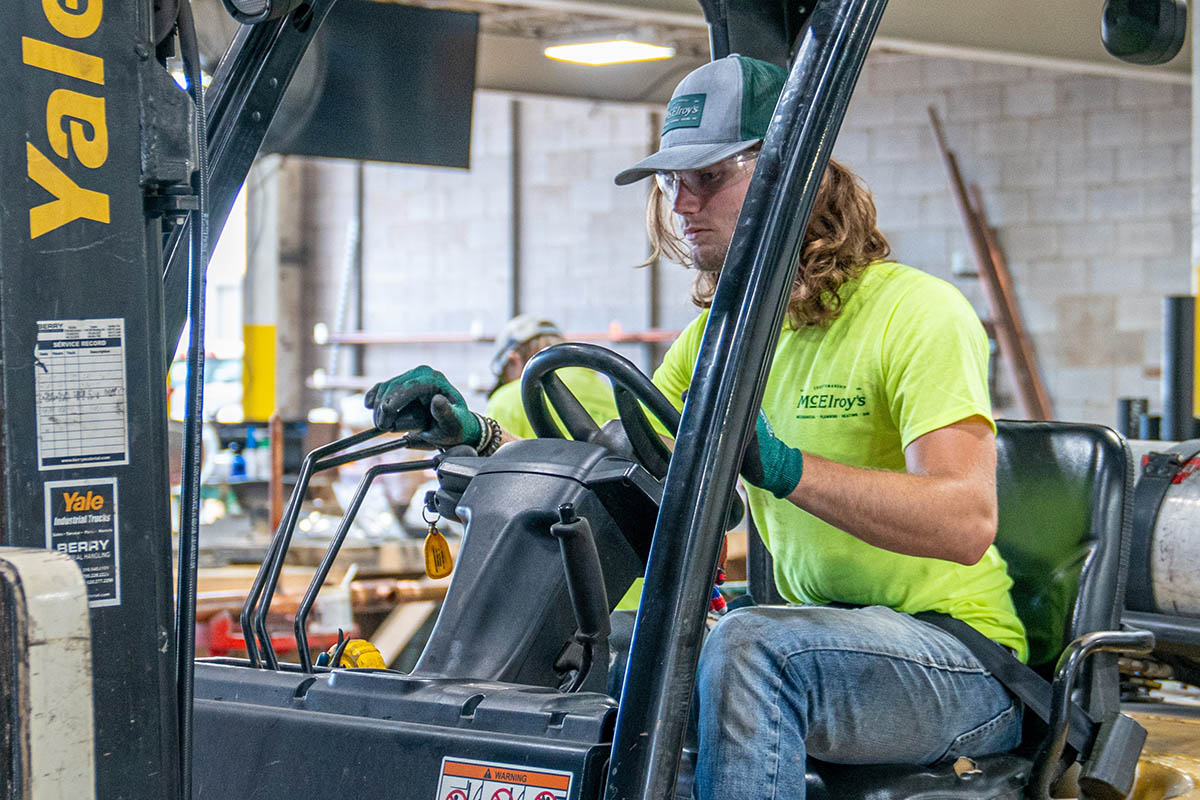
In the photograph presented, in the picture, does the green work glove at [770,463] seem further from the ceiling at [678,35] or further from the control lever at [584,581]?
the ceiling at [678,35]

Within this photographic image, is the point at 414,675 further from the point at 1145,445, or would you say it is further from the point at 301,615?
the point at 1145,445

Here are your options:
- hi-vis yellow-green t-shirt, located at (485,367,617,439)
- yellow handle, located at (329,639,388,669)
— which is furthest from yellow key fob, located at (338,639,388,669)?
hi-vis yellow-green t-shirt, located at (485,367,617,439)

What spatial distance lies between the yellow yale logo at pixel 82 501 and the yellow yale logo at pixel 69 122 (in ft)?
0.88

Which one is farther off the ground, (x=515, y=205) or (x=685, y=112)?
(x=515, y=205)

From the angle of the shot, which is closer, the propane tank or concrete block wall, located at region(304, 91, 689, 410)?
the propane tank

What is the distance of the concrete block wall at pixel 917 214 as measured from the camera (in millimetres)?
11219

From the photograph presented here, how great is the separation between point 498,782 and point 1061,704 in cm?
95

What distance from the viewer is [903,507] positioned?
2006 mm

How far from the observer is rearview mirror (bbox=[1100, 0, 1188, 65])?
227 cm

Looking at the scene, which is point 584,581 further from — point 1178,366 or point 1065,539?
point 1178,366

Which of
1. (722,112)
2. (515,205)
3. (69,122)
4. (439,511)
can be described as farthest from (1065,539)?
(515,205)

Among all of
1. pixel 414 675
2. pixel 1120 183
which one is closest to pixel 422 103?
pixel 414 675

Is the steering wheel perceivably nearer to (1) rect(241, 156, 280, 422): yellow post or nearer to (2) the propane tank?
(2) the propane tank

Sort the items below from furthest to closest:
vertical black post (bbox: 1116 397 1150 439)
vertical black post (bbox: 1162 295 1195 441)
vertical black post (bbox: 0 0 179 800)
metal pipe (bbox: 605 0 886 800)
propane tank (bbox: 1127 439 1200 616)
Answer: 1. vertical black post (bbox: 1162 295 1195 441)
2. vertical black post (bbox: 1116 397 1150 439)
3. propane tank (bbox: 1127 439 1200 616)
4. metal pipe (bbox: 605 0 886 800)
5. vertical black post (bbox: 0 0 179 800)
